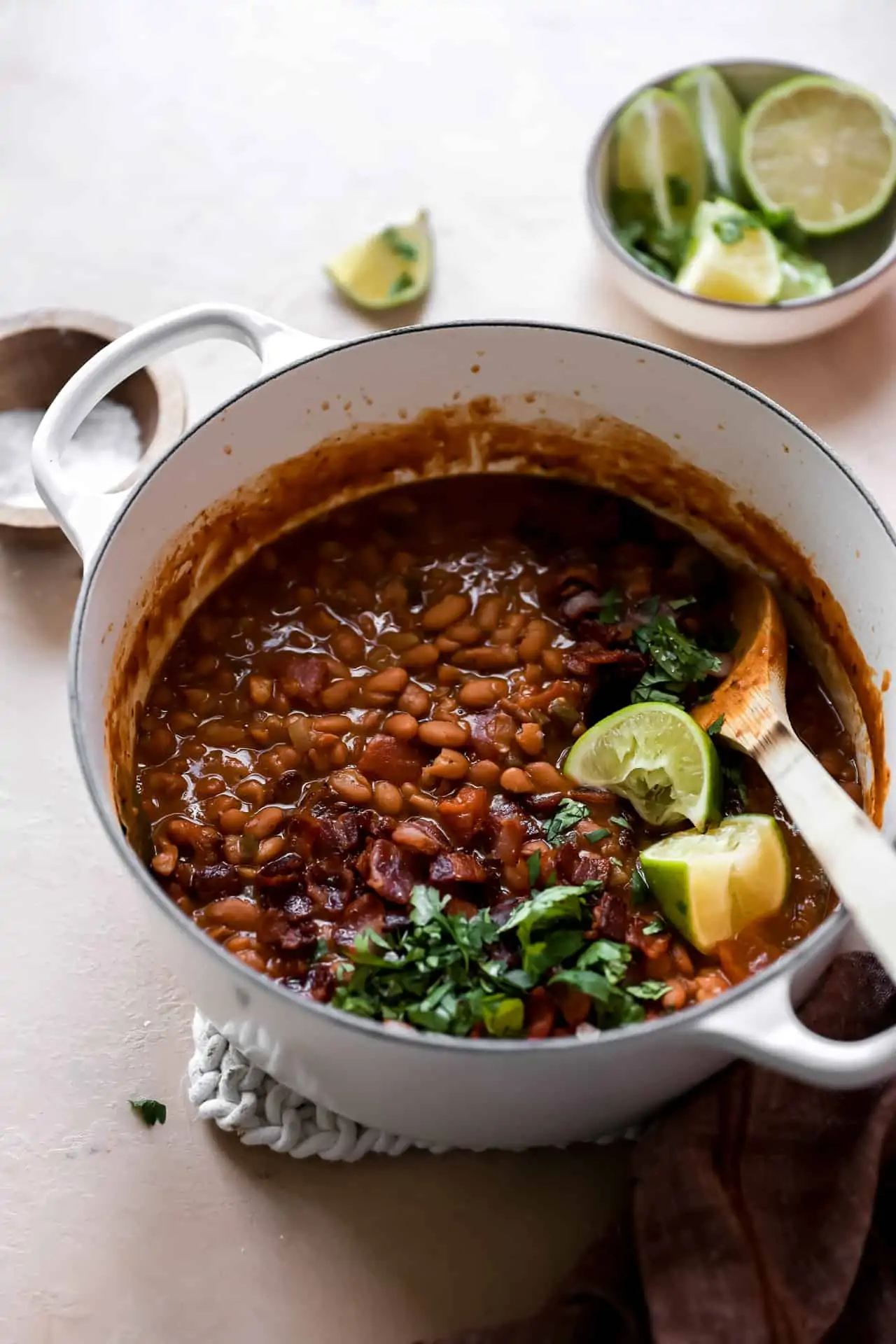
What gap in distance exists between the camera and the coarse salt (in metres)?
2.58

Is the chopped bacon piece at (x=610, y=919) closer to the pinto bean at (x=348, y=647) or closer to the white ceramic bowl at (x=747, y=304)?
the pinto bean at (x=348, y=647)

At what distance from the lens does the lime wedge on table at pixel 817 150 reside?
2830mm

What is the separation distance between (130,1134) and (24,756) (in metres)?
0.70

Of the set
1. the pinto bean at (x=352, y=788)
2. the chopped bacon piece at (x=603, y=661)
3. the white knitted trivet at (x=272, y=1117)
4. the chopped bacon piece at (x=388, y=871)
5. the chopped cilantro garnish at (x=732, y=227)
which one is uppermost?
the chopped cilantro garnish at (x=732, y=227)

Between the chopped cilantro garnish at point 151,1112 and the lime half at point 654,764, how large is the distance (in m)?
0.81

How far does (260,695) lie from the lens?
2248 mm

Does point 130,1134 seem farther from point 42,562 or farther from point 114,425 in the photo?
point 114,425

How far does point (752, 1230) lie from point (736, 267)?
179 cm

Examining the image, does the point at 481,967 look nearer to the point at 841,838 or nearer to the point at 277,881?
the point at 277,881

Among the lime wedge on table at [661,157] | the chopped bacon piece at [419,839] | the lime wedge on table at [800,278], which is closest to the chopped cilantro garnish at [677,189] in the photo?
the lime wedge on table at [661,157]

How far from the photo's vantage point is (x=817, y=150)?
2.86 m

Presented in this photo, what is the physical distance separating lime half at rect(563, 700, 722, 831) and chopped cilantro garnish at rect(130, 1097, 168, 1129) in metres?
0.81

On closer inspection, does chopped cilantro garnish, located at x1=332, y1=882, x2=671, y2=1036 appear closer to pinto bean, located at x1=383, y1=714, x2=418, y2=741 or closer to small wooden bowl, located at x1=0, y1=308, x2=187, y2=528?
pinto bean, located at x1=383, y1=714, x2=418, y2=741

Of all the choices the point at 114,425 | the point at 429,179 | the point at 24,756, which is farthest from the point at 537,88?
the point at 24,756
